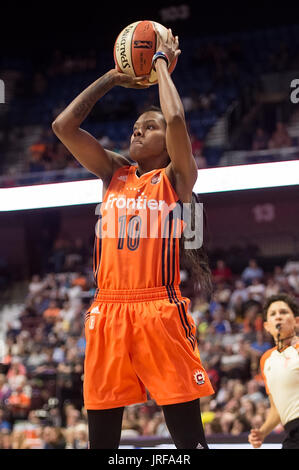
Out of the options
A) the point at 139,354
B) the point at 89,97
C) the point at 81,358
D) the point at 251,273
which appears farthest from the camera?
the point at 251,273

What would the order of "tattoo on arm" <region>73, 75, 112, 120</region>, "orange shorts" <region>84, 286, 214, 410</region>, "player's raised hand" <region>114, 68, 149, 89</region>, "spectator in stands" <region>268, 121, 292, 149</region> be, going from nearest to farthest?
1. "orange shorts" <region>84, 286, 214, 410</region>
2. "tattoo on arm" <region>73, 75, 112, 120</region>
3. "player's raised hand" <region>114, 68, 149, 89</region>
4. "spectator in stands" <region>268, 121, 292, 149</region>

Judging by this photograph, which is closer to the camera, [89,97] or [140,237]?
[140,237]

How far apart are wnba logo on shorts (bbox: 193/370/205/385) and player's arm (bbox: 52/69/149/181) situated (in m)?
1.03

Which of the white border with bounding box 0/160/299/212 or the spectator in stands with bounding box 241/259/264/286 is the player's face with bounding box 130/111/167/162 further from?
the spectator in stands with bounding box 241/259/264/286

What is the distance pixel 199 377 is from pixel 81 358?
6852mm

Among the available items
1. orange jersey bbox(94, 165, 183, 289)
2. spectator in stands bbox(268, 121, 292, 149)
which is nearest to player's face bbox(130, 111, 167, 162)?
orange jersey bbox(94, 165, 183, 289)

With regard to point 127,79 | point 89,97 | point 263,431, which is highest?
point 127,79

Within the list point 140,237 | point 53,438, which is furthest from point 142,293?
point 53,438

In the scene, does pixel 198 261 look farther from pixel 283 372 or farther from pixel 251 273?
pixel 251 273

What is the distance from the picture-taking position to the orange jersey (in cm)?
280

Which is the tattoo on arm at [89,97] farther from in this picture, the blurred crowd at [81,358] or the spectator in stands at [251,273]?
the spectator in stands at [251,273]

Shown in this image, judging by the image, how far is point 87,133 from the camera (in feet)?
9.84

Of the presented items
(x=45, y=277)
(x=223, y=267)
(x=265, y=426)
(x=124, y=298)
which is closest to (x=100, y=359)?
(x=124, y=298)

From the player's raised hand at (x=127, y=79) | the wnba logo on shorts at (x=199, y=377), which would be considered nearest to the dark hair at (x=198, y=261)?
the player's raised hand at (x=127, y=79)
